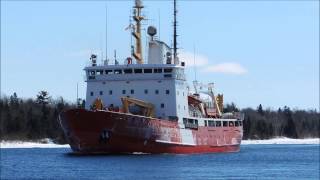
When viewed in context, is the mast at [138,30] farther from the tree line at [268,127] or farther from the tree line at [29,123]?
the tree line at [268,127]

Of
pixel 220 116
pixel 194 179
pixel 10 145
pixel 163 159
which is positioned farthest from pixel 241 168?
pixel 10 145

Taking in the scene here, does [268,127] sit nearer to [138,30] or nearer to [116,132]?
[138,30]

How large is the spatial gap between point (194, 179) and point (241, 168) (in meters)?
11.9

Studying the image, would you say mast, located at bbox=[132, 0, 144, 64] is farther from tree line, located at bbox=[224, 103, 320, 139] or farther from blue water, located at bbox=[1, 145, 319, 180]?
tree line, located at bbox=[224, 103, 320, 139]

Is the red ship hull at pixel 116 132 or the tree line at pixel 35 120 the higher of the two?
the tree line at pixel 35 120

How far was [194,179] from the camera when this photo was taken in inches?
2051

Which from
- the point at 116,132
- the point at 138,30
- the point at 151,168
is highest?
the point at 138,30

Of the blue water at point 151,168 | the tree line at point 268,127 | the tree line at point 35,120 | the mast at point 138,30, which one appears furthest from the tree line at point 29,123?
the blue water at point 151,168

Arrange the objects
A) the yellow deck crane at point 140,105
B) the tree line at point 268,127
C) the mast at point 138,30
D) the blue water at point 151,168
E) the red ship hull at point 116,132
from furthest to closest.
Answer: the tree line at point 268,127, the mast at point 138,30, the yellow deck crane at point 140,105, the red ship hull at point 116,132, the blue water at point 151,168

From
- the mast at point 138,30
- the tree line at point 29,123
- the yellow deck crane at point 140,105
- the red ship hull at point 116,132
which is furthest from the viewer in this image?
the tree line at point 29,123

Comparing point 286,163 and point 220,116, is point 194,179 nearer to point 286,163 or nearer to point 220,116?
point 286,163

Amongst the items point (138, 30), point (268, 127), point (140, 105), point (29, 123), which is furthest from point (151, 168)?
point (268, 127)

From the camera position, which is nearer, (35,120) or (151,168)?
(151,168)

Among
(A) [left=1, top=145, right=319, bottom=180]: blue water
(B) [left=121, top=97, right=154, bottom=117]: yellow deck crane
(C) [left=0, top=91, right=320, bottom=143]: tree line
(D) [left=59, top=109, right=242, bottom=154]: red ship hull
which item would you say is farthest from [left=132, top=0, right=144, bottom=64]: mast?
(C) [left=0, top=91, right=320, bottom=143]: tree line
